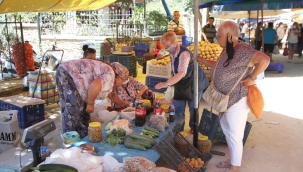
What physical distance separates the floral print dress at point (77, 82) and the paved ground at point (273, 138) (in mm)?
1001

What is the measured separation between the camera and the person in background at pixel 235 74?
310cm

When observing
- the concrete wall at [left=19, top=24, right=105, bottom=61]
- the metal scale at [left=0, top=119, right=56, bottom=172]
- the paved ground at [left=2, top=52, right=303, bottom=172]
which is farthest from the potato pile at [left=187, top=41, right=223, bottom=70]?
the concrete wall at [left=19, top=24, right=105, bottom=61]

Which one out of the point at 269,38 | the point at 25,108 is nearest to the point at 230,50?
the point at 25,108

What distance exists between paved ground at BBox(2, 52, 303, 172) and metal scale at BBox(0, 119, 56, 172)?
1.01 meters

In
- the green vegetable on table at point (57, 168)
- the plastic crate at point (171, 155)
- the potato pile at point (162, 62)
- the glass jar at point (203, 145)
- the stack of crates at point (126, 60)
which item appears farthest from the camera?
the stack of crates at point (126, 60)

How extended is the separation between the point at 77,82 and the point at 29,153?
3.16 ft

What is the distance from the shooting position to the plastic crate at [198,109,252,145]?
4.24 meters

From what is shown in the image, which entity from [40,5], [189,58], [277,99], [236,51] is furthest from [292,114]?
[40,5]

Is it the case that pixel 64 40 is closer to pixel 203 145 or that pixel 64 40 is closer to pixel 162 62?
pixel 162 62

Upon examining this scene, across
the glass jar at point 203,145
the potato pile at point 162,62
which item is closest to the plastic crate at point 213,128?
the glass jar at point 203,145

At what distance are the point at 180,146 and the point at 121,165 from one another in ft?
4.09

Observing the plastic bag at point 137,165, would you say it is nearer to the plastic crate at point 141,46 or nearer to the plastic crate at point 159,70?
the plastic crate at point 159,70

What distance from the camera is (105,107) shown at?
4.69m

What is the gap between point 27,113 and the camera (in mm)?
4996
